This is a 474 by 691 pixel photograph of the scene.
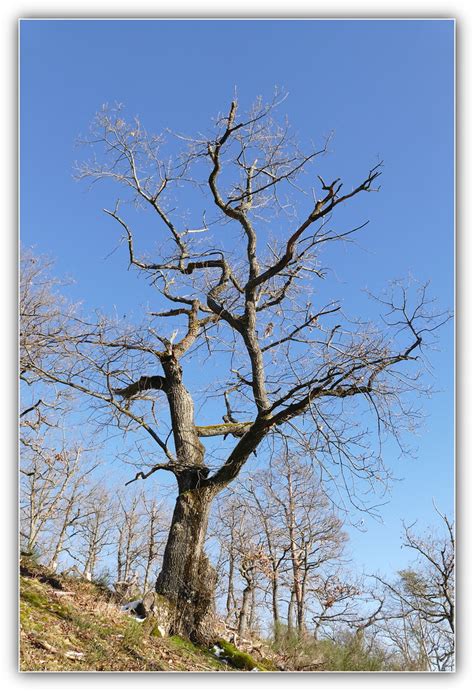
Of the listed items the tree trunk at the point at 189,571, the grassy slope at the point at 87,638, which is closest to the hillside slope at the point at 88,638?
the grassy slope at the point at 87,638

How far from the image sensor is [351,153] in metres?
5.92

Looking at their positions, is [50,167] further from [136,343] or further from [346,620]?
[346,620]

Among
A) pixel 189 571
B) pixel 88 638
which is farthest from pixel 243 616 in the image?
pixel 88 638

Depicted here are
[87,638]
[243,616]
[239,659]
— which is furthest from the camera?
[243,616]

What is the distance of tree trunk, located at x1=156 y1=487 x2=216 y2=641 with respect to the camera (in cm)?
587

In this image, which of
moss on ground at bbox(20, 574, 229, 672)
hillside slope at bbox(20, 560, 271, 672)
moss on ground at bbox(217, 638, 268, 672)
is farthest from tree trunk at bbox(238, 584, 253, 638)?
moss on ground at bbox(20, 574, 229, 672)

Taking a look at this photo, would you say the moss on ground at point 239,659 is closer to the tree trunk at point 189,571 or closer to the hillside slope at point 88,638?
the hillside slope at point 88,638

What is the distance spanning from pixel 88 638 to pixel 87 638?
0.4 inches

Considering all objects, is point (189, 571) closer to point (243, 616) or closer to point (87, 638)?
point (87, 638)

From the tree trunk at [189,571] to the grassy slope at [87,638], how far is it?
0.24 meters

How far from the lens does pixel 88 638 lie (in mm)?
4477

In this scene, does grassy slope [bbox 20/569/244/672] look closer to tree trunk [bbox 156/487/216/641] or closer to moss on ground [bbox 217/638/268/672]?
moss on ground [bbox 217/638/268/672]
